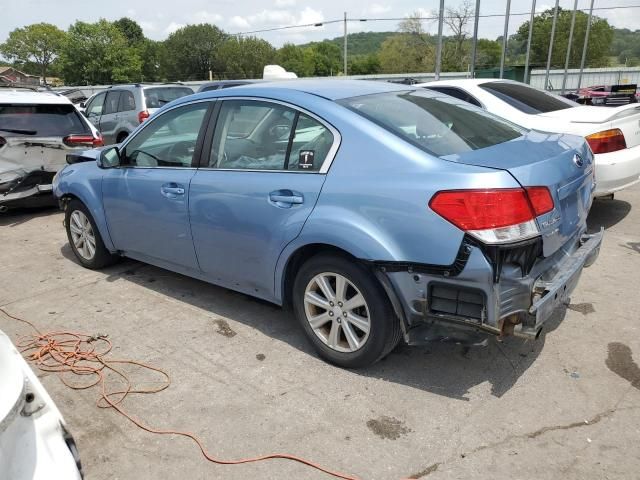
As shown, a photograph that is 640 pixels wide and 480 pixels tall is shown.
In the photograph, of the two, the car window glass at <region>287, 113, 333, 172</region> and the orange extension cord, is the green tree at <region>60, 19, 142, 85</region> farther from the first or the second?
the car window glass at <region>287, 113, 333, 172</region>

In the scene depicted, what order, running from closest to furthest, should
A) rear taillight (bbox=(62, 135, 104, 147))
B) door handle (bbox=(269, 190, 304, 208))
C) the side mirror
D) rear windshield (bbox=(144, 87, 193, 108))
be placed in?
door handle (bbox=(269, 190, 304, 208)) → the side mirror → rear taillight (bbox=(62, 135, 104, 147)) → rear windshield (bbox=(144, 87, 193, 108))

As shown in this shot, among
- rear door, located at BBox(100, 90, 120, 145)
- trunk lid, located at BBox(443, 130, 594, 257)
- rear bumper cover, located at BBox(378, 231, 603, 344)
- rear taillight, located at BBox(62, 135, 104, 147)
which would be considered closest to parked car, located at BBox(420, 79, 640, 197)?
trunk lid, located at BBox(443, 130, 594, 257)

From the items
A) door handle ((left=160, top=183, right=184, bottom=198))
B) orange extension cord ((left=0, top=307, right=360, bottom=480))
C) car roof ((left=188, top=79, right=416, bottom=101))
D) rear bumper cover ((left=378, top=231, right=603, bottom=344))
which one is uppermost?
car roof ((left=188, top=79, right=416, bottom=101))

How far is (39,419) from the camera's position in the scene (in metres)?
1.85

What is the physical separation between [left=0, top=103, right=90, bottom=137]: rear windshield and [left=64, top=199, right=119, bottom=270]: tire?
8.38 ft

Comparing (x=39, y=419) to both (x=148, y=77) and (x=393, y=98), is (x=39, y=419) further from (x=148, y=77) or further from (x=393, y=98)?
(x=148, y=77)

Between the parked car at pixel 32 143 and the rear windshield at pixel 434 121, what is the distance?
5.34 m

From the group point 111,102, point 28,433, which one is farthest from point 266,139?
point 111,102

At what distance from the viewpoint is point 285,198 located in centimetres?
335

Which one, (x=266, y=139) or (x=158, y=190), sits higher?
(x=266, y=139)

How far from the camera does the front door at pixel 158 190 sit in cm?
405

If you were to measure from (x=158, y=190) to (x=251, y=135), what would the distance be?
3.06 ft

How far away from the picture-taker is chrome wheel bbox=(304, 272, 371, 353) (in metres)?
3.19

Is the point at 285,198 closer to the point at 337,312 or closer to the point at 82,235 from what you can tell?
the point at 337,312
